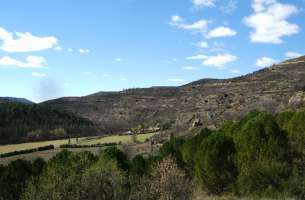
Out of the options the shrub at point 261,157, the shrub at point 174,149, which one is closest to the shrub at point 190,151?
the shrub at point 174,149

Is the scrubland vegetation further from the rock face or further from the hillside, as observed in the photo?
the hillside

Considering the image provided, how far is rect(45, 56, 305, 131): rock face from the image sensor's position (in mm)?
120312

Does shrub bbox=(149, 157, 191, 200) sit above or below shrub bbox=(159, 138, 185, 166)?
above

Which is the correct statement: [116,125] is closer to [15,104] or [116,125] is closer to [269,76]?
[15,104]

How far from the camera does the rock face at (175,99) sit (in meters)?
120

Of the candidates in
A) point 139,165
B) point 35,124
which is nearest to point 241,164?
point 139,165

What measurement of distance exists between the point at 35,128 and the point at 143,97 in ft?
212

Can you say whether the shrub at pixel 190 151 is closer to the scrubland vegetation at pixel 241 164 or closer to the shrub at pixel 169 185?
the scrubland vegetation at pixel 241 164

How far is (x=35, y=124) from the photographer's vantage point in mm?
123188

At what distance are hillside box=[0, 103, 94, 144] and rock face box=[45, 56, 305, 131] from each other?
31.7 feet

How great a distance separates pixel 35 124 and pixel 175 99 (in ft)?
173

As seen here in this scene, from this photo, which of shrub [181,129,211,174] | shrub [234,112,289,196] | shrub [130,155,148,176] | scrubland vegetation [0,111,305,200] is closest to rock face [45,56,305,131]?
shrub [181,129,211,174]

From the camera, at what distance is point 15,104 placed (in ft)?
448

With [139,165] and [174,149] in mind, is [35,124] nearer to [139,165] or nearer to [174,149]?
[174,149]
